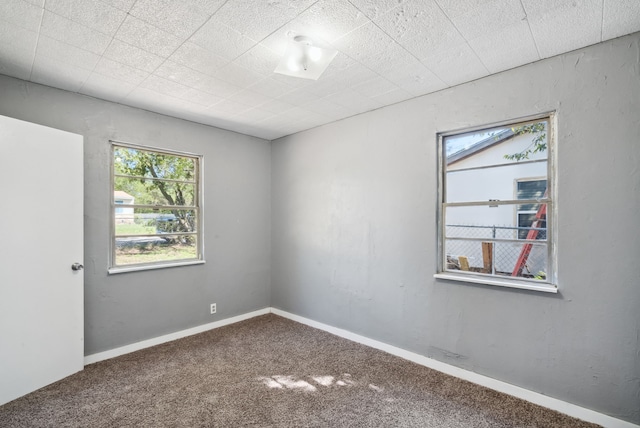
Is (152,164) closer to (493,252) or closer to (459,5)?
(459,5)

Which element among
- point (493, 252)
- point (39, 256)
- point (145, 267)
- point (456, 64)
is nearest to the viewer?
point (456, 64)

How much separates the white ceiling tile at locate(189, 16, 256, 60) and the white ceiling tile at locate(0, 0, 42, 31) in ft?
2.64

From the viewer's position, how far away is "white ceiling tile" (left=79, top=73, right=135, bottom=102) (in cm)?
246

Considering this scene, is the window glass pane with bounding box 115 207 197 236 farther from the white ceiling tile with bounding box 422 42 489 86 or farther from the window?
the white ceiling tile with bounding box 422 42 489 86

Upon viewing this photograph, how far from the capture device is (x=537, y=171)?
2.73 meters

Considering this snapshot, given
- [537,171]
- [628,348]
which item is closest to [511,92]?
[537,171]

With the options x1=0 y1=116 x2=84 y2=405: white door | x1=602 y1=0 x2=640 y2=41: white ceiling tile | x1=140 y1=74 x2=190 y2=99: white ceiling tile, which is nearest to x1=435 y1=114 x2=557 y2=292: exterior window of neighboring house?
x1=602 y1=0 x2=640 y2=41: white ceiling tile

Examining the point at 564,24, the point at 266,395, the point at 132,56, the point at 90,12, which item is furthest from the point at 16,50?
the point at 564,24

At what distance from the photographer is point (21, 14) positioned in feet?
5.49

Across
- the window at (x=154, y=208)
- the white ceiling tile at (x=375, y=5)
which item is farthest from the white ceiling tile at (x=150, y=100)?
the white ceiling tile at (x=375, y=5)

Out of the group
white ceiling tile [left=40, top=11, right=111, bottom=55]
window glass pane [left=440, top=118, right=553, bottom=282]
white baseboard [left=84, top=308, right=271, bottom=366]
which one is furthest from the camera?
white baseboard [left=84, top=308, right=271, bottom=366]

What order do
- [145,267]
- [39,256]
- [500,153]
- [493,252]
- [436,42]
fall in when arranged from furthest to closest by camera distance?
[145,267] → [500,153] → [493,252] → [39,256] → [436,42]

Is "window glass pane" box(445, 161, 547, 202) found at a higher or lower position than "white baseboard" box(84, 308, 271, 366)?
higher

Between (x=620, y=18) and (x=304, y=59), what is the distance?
1.85 m
